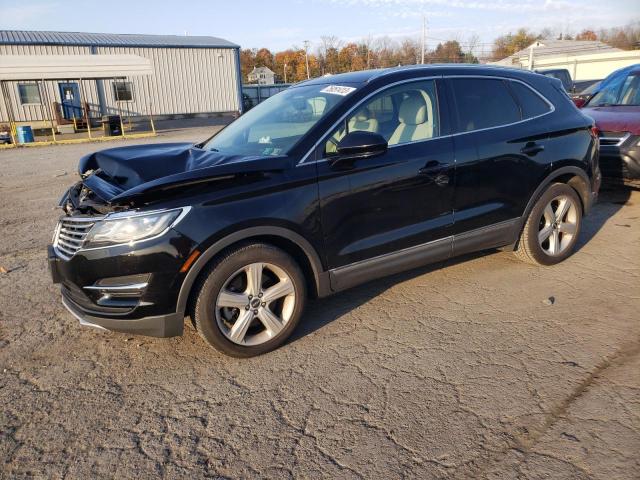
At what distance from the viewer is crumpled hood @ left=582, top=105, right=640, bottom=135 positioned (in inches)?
268

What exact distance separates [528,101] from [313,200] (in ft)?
8.33

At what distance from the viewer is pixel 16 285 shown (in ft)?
15.2

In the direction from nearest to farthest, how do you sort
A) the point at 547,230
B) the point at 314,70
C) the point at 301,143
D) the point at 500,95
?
the point at 301,143
the point at 500,95
the point at 547,230
the point at 314,70

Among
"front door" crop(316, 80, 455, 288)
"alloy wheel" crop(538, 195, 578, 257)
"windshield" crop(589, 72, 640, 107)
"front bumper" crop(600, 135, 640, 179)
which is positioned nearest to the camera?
"front door" crop(316, 80, 455, 288)

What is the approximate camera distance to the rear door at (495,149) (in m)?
4.09

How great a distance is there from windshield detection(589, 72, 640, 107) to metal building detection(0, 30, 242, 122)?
25170mm

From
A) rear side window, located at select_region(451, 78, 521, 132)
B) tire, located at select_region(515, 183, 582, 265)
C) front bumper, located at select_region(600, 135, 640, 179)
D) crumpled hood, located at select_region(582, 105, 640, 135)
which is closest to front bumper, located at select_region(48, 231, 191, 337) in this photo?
rear side window, located at select_region(451, 78, 521, 132)

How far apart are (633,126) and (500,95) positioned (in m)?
3.59

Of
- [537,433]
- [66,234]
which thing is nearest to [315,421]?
[537,433]

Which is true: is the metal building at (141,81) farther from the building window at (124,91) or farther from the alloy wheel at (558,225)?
the alloy wheel at (558,225)

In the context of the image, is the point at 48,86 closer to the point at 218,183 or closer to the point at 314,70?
the point at 218,183

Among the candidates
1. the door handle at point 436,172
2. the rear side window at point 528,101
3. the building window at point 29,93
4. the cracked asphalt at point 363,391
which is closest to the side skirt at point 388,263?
the cracked asphalt at point 363,391

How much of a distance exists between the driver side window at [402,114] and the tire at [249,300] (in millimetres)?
1210

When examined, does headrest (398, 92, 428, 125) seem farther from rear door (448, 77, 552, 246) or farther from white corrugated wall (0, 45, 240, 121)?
white corrugated wall (0, 45, 240, 121)
